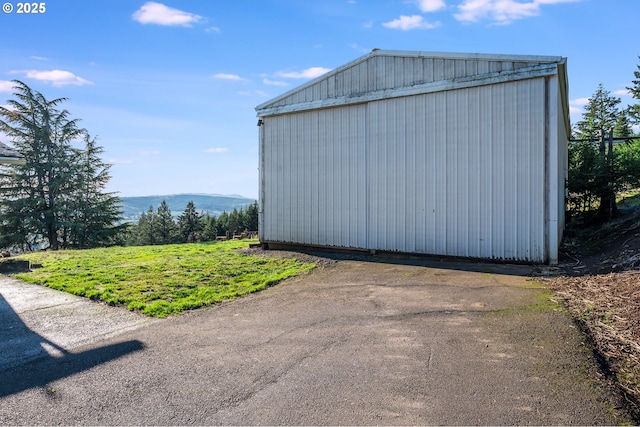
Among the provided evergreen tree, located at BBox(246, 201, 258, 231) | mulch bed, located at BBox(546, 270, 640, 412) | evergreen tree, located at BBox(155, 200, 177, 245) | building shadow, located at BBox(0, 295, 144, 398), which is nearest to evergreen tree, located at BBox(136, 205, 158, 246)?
evergreen tree, located at BBox(155, 200, 177, 245)

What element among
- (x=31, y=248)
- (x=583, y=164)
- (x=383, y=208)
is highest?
(x=583, y=164)

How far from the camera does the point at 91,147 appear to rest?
26047mm

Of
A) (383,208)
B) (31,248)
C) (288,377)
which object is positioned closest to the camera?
(288,377)

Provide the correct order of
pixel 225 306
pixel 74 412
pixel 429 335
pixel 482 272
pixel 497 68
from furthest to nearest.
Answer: pixel 497 68
pixel 482 272
pixel 225 306
pixel 429 335
pixel 74 412

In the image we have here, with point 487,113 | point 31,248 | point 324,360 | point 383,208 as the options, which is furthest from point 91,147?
point 324,360

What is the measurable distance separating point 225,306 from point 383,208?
14.6 ft

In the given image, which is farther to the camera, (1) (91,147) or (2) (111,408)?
(1) (91,147)

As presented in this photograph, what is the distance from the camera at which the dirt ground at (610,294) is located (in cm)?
280

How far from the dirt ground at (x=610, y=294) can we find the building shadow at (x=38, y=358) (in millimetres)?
3861

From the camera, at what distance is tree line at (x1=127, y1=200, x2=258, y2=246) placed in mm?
44094

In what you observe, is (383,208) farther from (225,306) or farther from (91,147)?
(91,147)

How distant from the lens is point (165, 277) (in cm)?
656

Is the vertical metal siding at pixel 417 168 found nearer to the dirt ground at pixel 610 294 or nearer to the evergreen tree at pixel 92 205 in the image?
the dirt ground at pixel 610 294

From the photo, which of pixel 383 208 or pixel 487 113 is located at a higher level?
pixel 487 113
